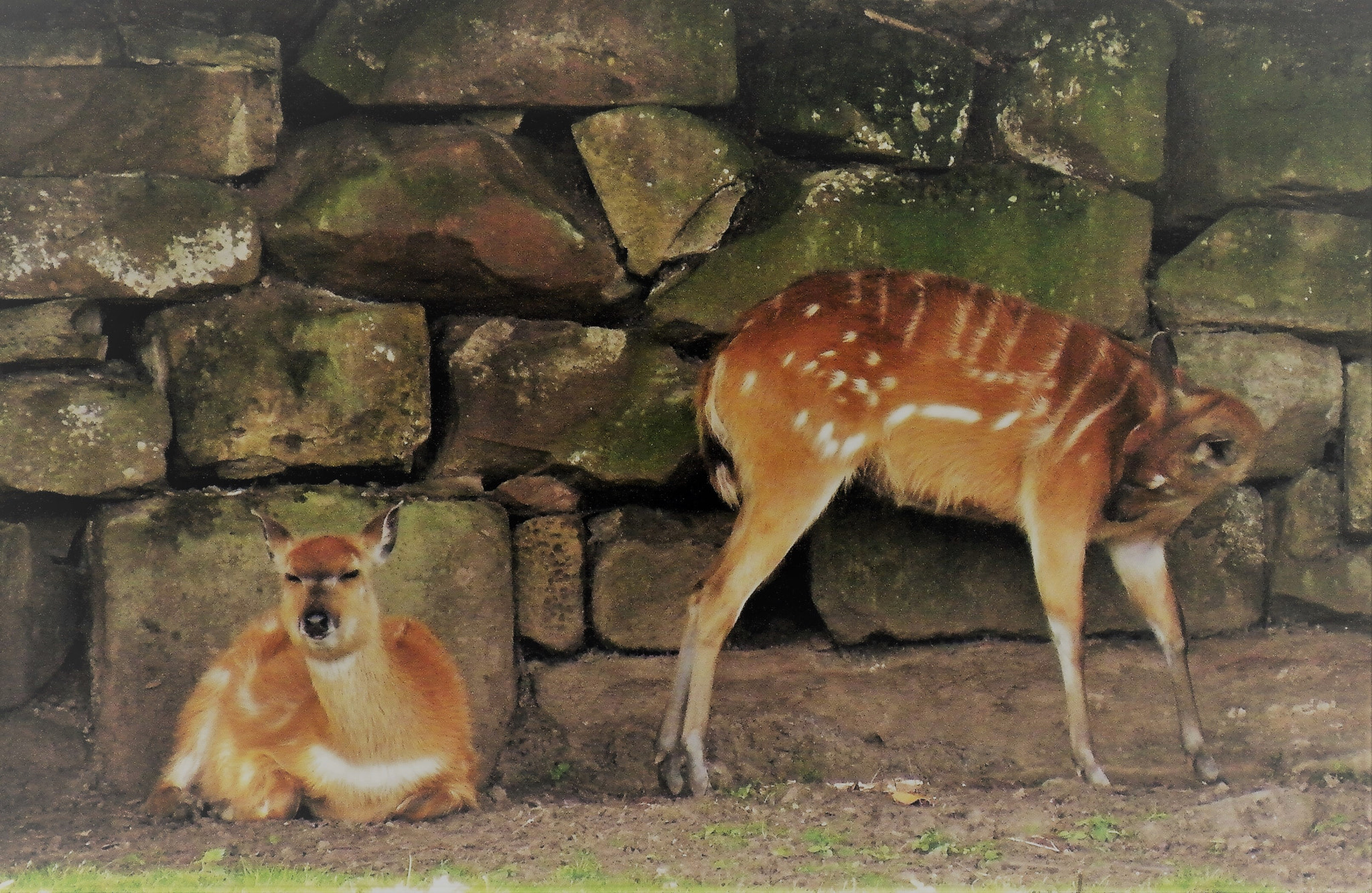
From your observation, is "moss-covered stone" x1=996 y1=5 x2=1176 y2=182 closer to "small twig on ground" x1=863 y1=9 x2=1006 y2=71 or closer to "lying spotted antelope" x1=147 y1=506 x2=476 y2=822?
"small twig on ground" x1=863 y1=9 x2=1006 y2=71

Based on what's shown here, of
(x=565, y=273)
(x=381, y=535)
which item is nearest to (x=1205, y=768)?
(x=565, y=273)

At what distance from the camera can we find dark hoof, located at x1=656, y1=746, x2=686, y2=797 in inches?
146

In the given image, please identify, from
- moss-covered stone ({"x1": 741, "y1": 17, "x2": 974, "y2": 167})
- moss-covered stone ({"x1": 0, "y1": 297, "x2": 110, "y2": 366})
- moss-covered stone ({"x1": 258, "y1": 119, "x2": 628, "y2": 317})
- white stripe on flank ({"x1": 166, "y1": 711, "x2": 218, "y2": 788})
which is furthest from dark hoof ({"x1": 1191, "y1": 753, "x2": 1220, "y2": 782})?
moss-covered stone ({"x1": 0, "y1": 297, "x2": 110, "y2": 366})

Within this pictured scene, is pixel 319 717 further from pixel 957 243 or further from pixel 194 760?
pixel 957 243

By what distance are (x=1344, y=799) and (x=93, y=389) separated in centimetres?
410

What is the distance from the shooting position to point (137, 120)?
377 centimetres

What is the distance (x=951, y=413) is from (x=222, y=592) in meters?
2.28

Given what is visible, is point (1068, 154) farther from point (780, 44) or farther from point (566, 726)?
point (566, 726)

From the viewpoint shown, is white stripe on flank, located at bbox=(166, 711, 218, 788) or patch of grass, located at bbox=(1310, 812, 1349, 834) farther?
patch of grass, located at bbox=(1310, 812, 1349, 834)

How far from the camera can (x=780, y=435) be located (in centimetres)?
373

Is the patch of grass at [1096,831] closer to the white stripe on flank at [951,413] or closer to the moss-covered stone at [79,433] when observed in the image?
the white stripe on flank at [951,413]

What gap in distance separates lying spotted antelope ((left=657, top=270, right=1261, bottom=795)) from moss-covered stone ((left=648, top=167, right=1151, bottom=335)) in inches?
6.2

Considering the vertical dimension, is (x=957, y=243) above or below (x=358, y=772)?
Answer: above

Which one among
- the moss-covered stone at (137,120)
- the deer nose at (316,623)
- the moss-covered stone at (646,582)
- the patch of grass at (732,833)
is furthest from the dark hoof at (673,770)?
the moss-covered stone at (137,120)
